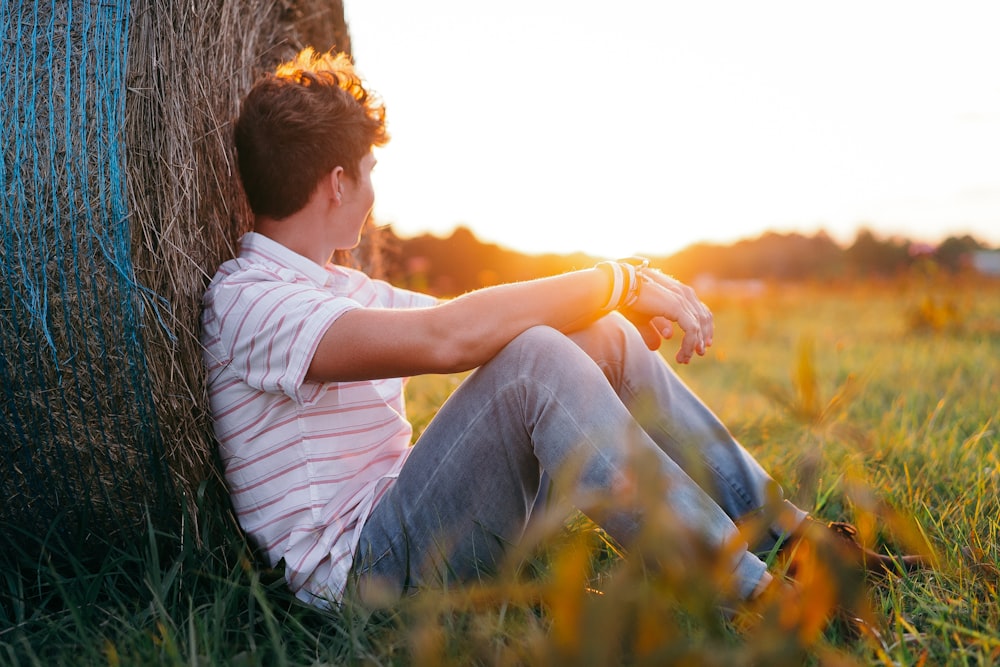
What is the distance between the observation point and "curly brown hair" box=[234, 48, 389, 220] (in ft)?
6.23

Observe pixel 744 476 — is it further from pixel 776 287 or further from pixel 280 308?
pixel 776 287

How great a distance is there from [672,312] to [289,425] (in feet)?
3.02

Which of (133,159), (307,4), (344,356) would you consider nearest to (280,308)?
(344,356)

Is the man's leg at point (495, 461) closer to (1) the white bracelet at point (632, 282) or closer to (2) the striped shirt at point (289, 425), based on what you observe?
(2) the striped shirt at point (289, 425)

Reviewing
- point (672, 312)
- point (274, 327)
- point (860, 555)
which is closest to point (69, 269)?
point (274, 327)

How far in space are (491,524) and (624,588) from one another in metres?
1.09

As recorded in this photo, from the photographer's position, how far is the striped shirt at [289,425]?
164 cm

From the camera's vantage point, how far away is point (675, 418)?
6.55ft

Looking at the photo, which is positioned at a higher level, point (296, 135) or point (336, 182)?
point (296, 135)

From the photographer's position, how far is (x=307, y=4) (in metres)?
2.62

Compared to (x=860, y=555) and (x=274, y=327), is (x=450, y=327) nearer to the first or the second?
(x=274, y=327)

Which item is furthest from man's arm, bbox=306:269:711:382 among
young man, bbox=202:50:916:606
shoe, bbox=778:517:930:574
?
shoe, bbox=778:517:930:574

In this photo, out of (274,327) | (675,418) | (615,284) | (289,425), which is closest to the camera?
(274,327)

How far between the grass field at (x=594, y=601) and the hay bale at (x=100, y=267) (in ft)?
0.44
